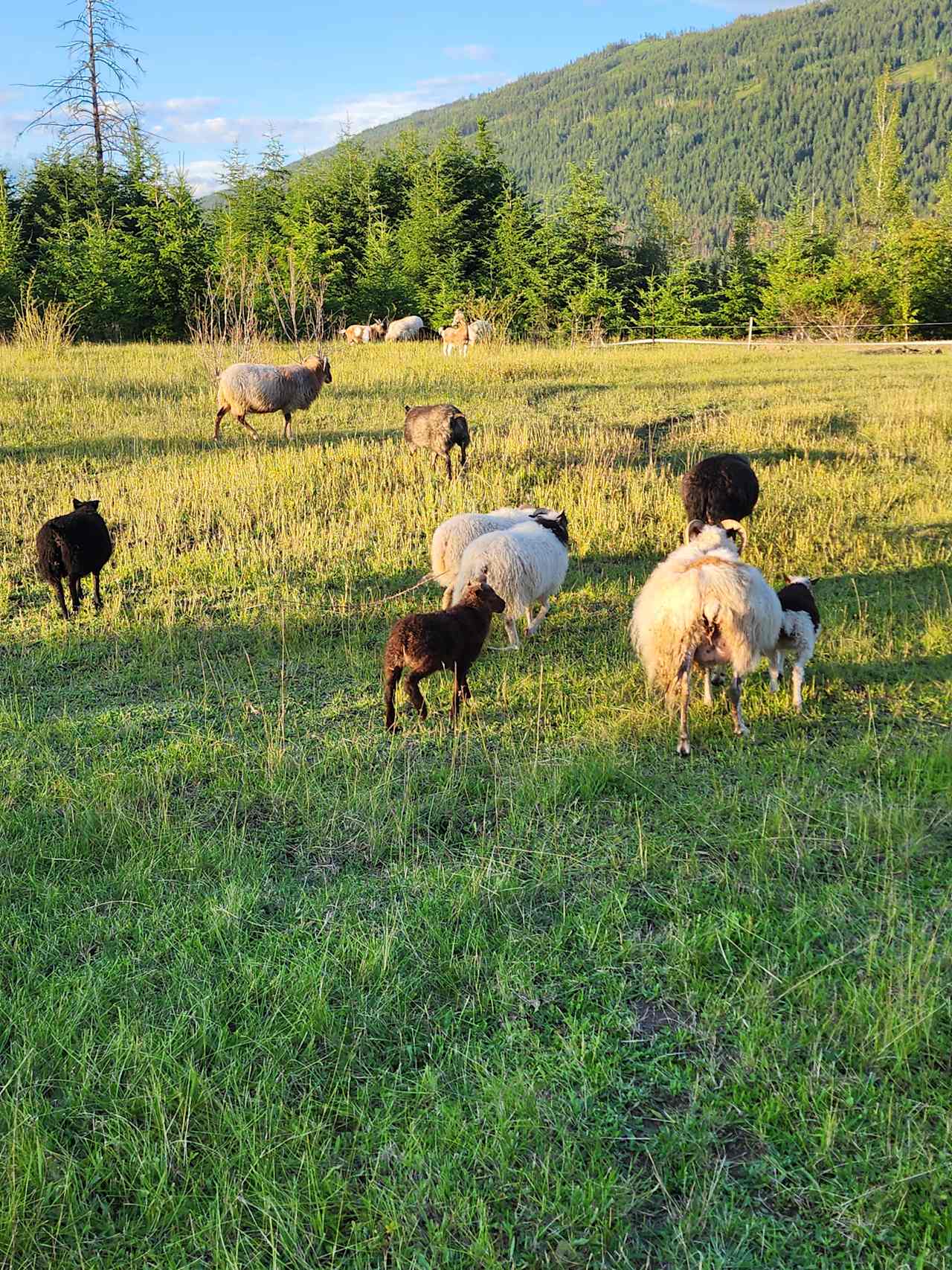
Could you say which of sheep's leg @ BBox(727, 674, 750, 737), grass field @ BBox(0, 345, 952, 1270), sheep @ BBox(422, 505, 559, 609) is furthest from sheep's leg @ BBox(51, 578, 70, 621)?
sheep's leg @ BBox(727, 674, 750, 737)

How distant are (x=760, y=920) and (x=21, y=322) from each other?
852 inches

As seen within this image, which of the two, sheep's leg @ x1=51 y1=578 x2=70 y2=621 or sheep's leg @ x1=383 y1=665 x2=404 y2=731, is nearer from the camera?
sheep's leg @ x1=383 y1=665 x2=404 y2=731

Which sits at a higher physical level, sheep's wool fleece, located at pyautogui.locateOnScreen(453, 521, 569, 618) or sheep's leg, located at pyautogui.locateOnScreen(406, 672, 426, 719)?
sheep's wool fleece, located at pyautogui.locateOnScreen(453, 521, 569, 618)

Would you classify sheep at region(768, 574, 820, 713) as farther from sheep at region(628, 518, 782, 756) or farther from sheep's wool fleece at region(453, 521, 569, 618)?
sheep's wool fleece at region(453, 521, 569, 618)

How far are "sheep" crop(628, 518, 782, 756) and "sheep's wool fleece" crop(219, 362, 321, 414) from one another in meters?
9.21

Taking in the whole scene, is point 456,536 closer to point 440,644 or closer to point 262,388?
point 440,644

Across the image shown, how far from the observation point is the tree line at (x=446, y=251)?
25.3m

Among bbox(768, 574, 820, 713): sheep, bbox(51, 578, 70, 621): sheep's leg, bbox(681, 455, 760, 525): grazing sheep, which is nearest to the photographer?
bbox(768, 574, 820, 713): sheep

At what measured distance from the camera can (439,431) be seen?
1095 centimetres

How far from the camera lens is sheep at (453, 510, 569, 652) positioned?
646 centimetres

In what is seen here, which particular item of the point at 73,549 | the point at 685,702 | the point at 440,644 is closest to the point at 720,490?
the point at 685,702

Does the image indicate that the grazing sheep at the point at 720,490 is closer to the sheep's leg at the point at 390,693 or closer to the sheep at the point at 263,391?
the sheep's leg at the point at 390,693

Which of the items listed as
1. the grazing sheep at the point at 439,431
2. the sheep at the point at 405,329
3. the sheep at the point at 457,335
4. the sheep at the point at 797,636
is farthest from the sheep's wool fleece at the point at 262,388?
the sheep at the point at 405,329

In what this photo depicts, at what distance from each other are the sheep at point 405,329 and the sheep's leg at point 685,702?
25.0 m
